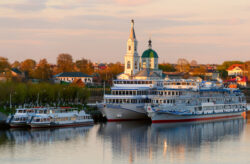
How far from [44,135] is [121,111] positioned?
1475 centimetres

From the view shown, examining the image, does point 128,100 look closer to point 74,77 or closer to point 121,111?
point 121,111

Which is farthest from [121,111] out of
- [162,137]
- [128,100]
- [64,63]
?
[64,63]

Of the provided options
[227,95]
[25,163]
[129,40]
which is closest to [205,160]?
[25,163]

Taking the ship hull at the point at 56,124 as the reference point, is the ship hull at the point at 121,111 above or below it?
above

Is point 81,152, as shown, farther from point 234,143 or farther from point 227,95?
point 227,95

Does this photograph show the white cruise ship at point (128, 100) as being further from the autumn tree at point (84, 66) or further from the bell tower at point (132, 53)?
the autumn tree at point (84, 66)

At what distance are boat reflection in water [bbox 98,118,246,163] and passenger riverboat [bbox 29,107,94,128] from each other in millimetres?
2596

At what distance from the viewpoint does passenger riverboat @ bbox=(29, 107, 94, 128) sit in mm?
58750

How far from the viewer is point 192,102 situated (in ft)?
230

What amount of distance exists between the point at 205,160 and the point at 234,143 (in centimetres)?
996

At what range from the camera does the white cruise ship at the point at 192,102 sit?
66625mm

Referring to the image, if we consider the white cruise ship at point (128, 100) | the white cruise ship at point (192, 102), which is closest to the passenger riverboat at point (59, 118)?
the white cruise ship at point (128, 100)

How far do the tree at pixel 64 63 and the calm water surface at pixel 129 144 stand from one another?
9303 cm

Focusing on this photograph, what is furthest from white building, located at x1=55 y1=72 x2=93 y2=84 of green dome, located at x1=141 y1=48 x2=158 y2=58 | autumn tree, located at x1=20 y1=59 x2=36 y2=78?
green dome, located at x1=141 y1=48 x2=158 y2=58
